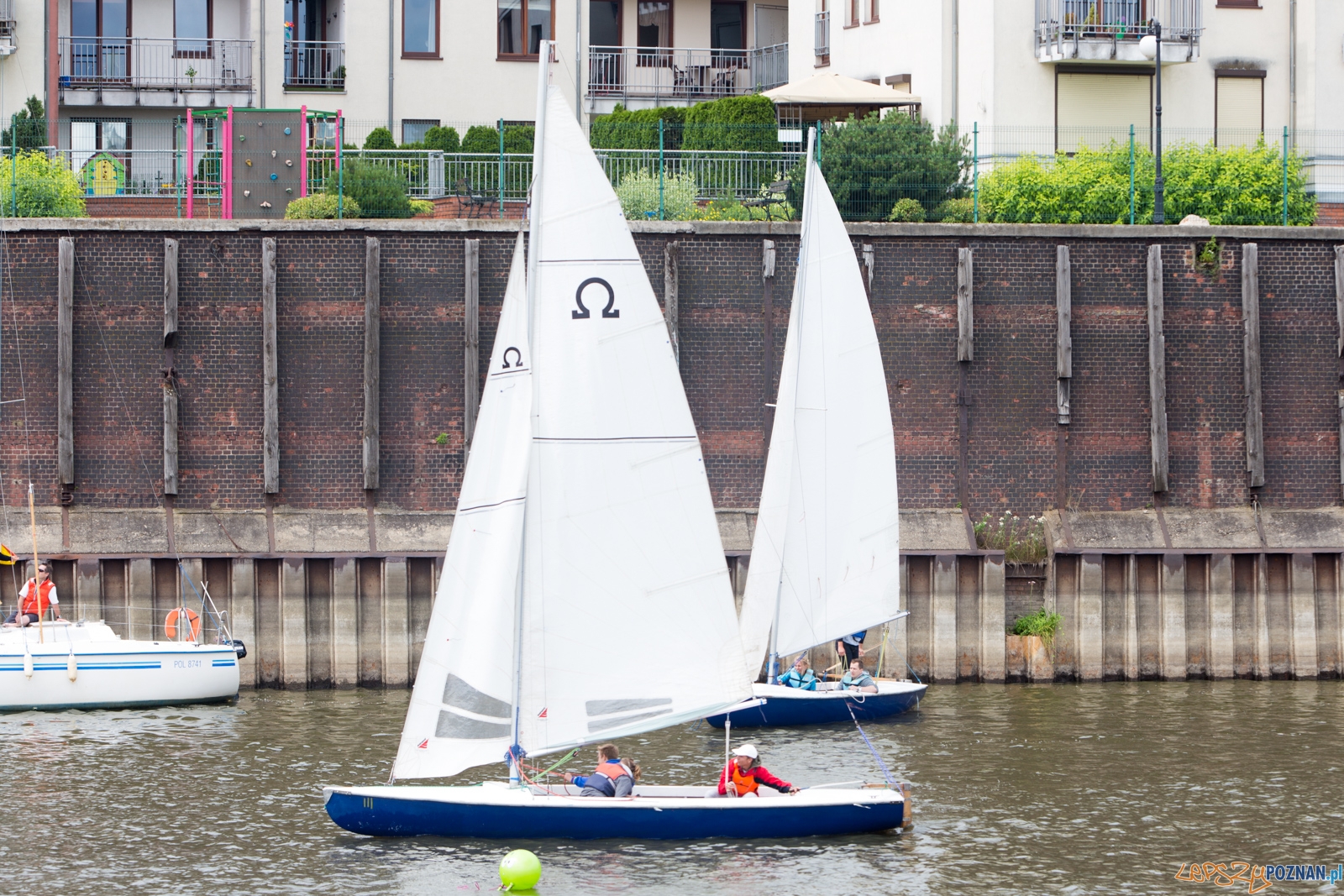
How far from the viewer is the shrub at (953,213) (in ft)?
123

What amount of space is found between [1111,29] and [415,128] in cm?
1923

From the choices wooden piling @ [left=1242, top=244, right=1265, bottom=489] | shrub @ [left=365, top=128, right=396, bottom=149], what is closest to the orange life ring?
shrub @ [left=365, top=128, right=396, bottom=149]

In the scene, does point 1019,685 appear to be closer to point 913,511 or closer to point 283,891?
point 913,511

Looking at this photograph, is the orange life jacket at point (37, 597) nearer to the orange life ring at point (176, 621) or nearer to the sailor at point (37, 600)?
the sailor at point (37, 600)

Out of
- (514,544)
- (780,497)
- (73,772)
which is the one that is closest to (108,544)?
(73,772)

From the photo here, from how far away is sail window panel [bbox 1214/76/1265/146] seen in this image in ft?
149

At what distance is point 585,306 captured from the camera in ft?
65.0

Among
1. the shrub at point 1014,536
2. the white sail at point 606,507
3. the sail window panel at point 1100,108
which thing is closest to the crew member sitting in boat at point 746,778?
the white sail at point 606,507

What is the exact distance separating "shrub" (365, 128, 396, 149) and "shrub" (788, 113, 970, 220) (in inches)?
429

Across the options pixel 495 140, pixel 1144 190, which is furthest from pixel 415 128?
pixel 1144 190

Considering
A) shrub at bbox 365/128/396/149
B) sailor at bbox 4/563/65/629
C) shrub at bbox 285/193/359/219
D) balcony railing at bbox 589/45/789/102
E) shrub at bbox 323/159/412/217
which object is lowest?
sailor at bbox 4/563/65/629

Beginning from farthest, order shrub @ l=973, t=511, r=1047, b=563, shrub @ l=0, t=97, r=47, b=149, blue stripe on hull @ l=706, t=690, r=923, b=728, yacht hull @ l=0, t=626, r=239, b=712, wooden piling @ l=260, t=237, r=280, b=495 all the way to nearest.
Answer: shrub @ l=0, t=97, r=47, b=149 → shrub @ l=973, t=511, r=1047, b=563 → wooden piling @ l=260, t=237, r=280, b=495 → yacht hull @ l=0, t=626, r=239, b=712 → blue stripe on hull @ l=706, t=690, r=923, b=728

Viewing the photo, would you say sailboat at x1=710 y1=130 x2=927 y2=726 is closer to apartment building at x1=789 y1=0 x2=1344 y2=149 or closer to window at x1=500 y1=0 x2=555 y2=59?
apartment building at x1=789 y1=0 x2=1344 y2=149

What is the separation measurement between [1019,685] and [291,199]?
1754cm
